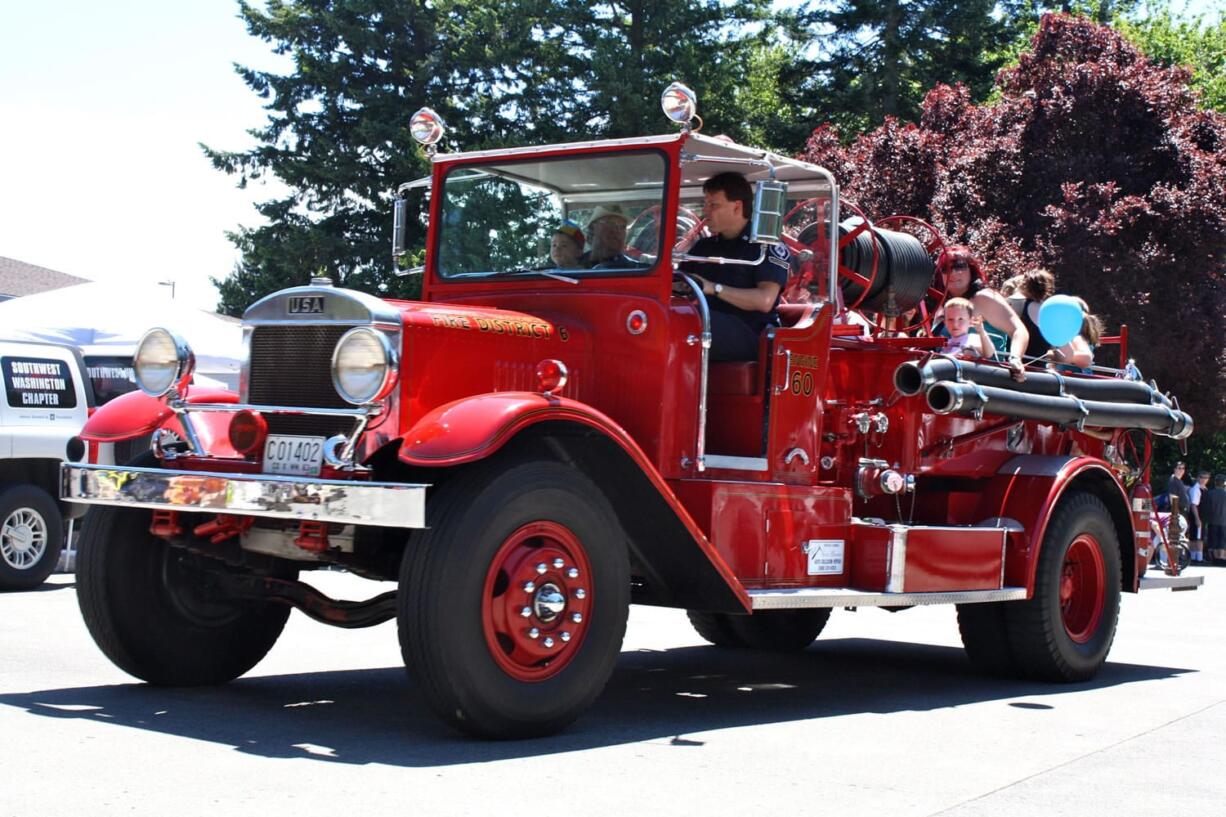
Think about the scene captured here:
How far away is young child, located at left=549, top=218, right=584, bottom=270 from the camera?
776 centimetres

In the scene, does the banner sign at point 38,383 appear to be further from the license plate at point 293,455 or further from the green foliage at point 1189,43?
the green foliage at point 1189,43

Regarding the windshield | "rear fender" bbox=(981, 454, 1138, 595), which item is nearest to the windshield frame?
the windshield

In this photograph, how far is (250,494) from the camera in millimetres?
6020

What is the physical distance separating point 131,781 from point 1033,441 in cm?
619

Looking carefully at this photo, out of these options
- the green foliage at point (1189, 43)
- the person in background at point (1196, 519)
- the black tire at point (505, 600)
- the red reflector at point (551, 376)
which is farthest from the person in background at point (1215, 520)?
the red reflector at point (551, 376)

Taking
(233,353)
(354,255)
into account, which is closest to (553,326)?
(233,353)

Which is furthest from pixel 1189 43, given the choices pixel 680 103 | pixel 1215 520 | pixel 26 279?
pixel 680 103

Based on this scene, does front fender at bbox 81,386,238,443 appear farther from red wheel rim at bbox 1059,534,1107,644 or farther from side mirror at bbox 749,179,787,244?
red wheel rim at bbox 1059,534,1107,644

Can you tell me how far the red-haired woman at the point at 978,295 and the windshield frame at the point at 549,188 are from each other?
301cm

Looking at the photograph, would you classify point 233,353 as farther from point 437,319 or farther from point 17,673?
point 437,319

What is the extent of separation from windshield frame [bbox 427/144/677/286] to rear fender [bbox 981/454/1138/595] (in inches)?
114

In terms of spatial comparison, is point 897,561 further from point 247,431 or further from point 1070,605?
point 247,431

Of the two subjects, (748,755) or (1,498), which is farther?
(1,498)

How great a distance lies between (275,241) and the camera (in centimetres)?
3684
